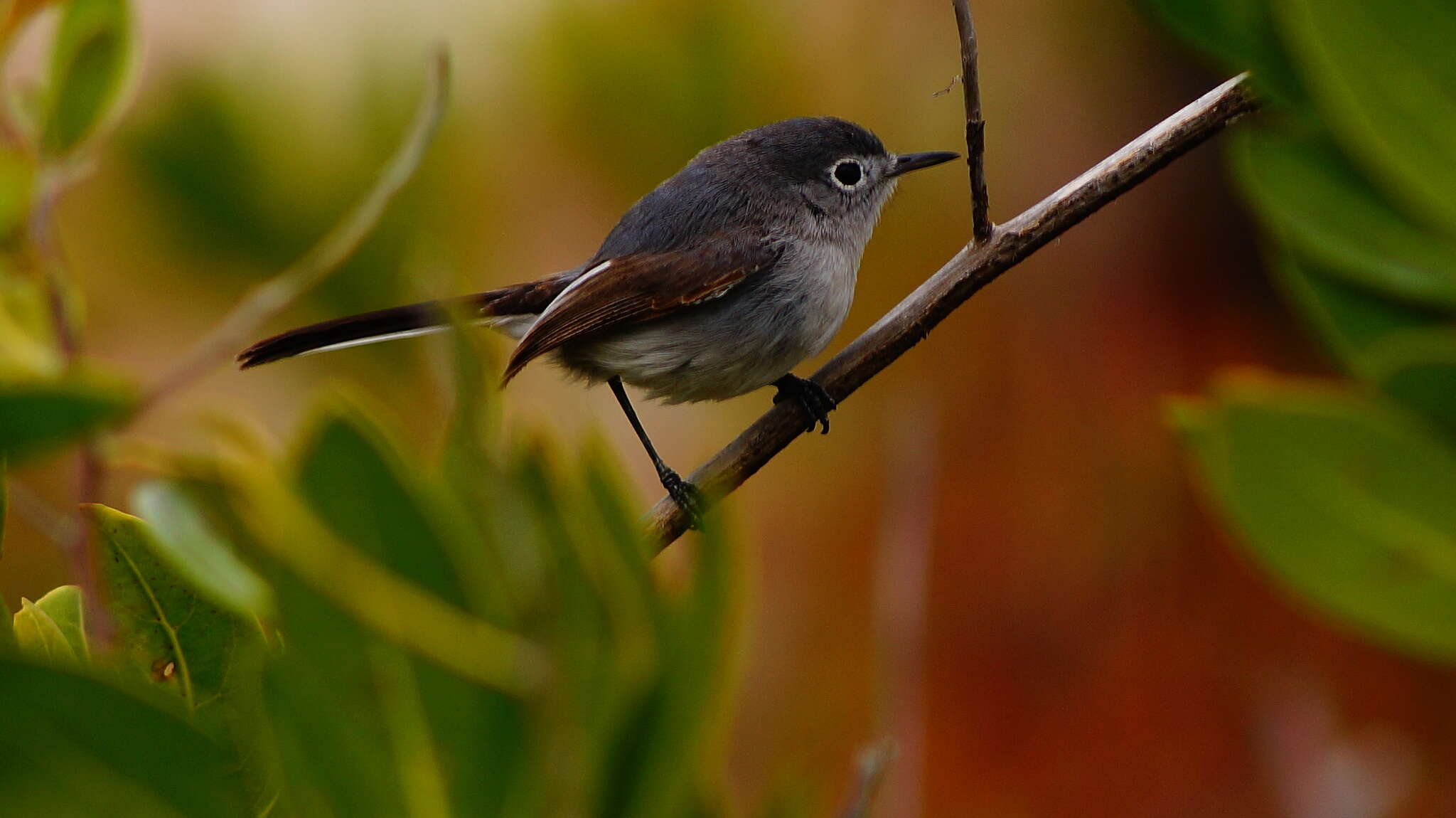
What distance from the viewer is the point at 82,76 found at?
670 mm

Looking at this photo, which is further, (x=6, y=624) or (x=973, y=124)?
(x=973, y=124)

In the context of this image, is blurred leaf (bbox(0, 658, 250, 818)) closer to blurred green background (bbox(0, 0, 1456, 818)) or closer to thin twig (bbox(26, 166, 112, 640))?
thin twig (bbox(26, 166, 112, 640))

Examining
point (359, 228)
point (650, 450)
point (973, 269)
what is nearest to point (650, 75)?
point (650, 450)

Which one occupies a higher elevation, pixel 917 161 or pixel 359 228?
pixel 359 228

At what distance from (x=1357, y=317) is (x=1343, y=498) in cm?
8

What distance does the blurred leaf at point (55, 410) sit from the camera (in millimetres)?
310

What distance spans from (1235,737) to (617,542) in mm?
3118

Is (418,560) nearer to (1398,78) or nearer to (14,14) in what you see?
(1398,78)

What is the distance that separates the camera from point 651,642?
0.37 metres

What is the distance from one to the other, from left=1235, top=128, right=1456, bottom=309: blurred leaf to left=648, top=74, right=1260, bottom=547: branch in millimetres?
667

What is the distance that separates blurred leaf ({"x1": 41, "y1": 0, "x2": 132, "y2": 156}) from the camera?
2.14ft

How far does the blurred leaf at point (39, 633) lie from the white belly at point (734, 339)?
5.55 feet

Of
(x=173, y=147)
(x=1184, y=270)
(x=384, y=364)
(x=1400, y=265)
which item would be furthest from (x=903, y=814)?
(x=1184, y=270)

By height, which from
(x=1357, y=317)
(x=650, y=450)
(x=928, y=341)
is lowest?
(x=928, y=341)
